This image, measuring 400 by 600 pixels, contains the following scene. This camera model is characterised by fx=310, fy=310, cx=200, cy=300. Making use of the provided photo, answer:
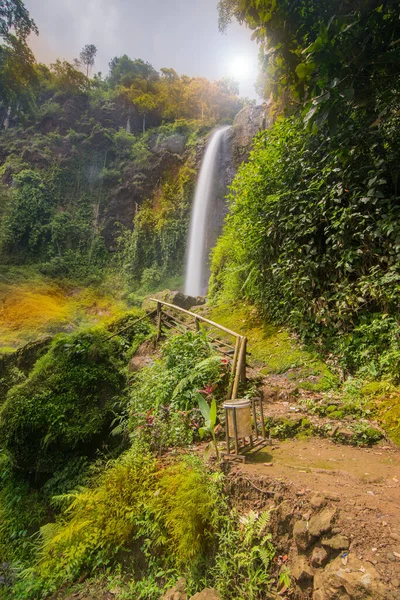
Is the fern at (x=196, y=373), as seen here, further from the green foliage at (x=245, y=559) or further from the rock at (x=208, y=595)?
the rock at (x=208, y=595)

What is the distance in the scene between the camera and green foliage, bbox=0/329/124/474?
16.7 ft

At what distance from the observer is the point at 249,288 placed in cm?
816

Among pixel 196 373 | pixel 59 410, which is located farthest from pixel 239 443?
pixel 59 410

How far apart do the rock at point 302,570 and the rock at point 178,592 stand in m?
1.06


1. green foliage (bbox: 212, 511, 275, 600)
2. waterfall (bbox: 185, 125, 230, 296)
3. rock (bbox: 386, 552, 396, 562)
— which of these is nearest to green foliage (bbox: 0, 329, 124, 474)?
green foliage (bbox: 212, 511, 275, 600)

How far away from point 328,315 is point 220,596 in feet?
13.8

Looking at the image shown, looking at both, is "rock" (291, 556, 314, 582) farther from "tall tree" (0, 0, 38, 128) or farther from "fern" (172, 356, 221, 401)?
"tall tree" (0, 0, 38, 128)

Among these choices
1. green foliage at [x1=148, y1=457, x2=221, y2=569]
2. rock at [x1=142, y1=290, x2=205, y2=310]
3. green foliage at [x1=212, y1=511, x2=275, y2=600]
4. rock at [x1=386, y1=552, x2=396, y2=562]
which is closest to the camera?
rock at [x1=386, y1=552, x2=396, y2=562]

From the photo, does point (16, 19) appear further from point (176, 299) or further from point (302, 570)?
point (302, 570)

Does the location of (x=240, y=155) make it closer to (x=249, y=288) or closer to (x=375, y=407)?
(x=249, y=288)

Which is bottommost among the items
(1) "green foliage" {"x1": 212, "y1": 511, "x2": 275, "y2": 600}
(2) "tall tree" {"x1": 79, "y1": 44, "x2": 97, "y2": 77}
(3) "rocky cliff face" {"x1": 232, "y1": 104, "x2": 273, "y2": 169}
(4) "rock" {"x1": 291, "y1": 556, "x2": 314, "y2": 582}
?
(1) "green foliage" {"x1": 212, "y1": 511, "x2": 275, "y2": 600}

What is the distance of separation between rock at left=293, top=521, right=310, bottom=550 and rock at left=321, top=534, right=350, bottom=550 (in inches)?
5.2

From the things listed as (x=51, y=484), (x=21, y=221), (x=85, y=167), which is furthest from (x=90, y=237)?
(x=51, y=484)

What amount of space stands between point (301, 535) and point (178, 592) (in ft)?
4.21
